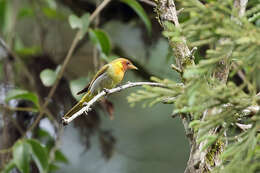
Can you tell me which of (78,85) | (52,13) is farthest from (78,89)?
(52,13)

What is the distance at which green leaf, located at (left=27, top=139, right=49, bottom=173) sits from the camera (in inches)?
157

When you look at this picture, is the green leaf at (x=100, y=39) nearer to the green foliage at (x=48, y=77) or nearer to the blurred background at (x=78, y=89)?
the blurred background at (x=78, y=89)

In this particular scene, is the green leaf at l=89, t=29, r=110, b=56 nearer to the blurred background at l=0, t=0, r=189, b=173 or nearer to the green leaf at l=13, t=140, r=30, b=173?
the blurred background at l=0, t=0, r=189, b=173

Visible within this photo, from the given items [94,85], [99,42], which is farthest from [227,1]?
[99,42]

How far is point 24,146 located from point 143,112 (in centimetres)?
381

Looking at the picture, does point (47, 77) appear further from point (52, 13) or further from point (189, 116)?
point (189, 116)

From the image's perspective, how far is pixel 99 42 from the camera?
13.7 feet

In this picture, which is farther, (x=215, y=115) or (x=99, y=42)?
(x=99, y=42)

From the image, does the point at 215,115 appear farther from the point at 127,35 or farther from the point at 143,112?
the point at 143,112

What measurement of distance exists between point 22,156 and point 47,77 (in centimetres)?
77

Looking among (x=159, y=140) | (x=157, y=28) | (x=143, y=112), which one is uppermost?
(x=157, y=28)

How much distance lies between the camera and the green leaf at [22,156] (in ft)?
12.5

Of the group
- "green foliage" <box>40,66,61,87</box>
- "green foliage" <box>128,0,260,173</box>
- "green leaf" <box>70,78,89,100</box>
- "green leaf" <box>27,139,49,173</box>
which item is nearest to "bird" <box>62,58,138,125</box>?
"green leaf" <box>70,78,89,100</box>

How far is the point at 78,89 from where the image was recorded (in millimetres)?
3953
